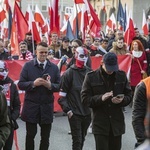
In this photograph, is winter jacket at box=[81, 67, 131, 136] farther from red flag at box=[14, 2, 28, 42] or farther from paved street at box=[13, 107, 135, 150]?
red flag at box=[14, 2, 28, 42]

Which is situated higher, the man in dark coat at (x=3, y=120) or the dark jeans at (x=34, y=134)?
the man in dark coat at (x=3, y=120)

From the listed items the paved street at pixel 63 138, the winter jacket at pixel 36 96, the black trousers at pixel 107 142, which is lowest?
the paved street at pixel 63 138

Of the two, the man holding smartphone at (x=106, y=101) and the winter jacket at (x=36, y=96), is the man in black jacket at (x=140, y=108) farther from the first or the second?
the winter jacket at (x=36, y=96)

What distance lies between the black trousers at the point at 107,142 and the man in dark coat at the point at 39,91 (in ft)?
4.13

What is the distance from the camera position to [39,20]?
18484 millimetres

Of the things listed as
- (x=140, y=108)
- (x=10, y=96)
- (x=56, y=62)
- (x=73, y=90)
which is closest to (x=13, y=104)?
(x=10, y=96)

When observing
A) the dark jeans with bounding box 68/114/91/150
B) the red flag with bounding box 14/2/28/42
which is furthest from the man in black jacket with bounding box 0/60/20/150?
the red flag with bounding box 14/2/28/42

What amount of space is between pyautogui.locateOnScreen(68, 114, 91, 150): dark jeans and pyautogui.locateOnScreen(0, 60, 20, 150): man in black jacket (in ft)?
2.95

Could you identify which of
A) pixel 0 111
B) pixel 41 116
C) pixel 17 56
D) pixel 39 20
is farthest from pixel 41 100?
pixel 39 20

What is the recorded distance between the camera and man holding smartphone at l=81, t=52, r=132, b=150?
5.29 metres

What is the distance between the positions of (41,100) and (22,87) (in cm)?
32

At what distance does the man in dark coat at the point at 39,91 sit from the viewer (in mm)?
6414

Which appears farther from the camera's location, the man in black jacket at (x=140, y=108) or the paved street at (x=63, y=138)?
the paved street at (x=63, y=138)

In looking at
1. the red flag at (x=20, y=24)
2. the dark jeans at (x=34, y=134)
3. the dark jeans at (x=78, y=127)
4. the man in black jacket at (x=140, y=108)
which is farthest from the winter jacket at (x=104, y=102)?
the red flag at (x=20, y=24)
